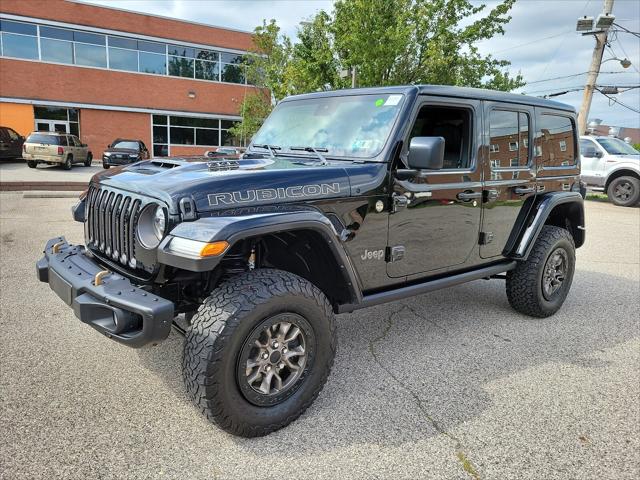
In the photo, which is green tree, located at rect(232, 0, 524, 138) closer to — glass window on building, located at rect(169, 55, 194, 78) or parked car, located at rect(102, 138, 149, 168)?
parked car, located at rect(102, 138, 149, 168)

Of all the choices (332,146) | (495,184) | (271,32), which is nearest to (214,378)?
(332,146)

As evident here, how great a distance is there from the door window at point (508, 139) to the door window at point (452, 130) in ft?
0.88

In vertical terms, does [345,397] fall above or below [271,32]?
below

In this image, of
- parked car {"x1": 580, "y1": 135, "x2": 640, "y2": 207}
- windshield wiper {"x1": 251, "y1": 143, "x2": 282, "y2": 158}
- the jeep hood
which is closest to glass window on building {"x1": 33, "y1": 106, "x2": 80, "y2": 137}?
parked car {"x1": 580, "y1": 135, "x2": 640, "y2": 207}

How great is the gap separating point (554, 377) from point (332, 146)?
2368mm

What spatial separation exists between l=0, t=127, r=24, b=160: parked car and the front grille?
22.0m

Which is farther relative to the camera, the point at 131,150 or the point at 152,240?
the point at 131,150

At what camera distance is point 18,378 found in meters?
3.14

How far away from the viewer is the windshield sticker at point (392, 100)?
341 centimetres

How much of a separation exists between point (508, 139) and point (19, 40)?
1123 inches

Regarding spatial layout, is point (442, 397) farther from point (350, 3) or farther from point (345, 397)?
point (350, 3)

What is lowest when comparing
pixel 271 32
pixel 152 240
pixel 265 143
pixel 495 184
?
pixel 152 240

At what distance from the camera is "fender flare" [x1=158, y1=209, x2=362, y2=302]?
236 cm

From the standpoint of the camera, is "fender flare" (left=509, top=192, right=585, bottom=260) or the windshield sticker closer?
the windshield sticker
